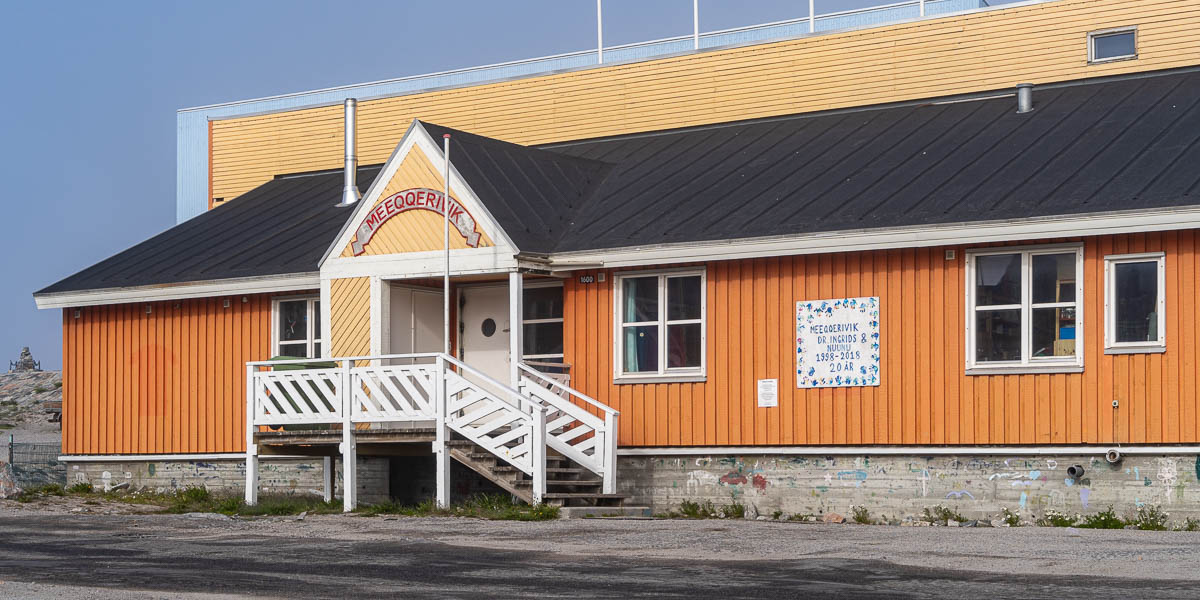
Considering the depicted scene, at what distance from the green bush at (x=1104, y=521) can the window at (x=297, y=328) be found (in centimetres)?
1117

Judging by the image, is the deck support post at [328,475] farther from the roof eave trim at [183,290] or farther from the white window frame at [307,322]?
the roof eave trim at [183,290]

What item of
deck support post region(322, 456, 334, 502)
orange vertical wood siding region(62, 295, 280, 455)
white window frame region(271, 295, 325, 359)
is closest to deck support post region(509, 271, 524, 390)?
deck support post region(322, 456, 334, 502)

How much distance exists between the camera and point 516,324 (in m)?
20.0

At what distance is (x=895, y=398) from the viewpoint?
60.1 feet

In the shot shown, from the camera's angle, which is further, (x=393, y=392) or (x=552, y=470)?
(x=393, y=392)

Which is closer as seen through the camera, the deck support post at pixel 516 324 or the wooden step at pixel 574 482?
the wooden step at pixel 574 482

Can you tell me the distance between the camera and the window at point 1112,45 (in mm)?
21875

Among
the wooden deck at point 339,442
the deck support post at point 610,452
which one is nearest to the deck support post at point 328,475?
the wooden deck at point 339,442

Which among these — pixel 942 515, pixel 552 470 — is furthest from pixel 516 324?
pixel 942 515

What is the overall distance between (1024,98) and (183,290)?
12.4 meters

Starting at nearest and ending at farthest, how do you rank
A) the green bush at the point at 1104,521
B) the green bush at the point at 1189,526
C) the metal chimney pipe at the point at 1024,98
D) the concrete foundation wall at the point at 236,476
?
the green bush at the point at 1189,526 → the green bush at the point at 1104,521 → the metal chimney pipe at the point at 1024,98 → the concrete foundation wall at the point at 236,476

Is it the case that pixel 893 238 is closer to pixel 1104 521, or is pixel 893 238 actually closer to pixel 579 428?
pixel 1104 521

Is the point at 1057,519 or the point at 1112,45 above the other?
the point at 1112,45

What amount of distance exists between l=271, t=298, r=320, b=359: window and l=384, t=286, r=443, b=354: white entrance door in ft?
6.04
